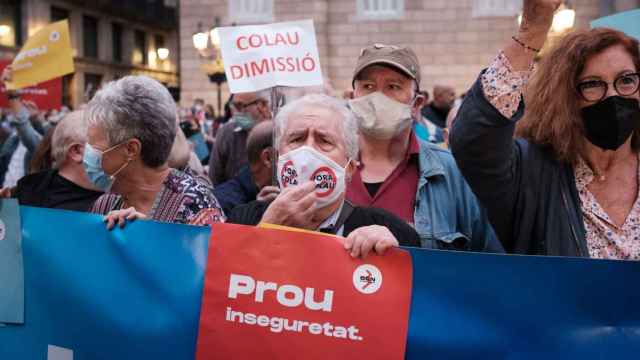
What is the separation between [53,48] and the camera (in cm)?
550

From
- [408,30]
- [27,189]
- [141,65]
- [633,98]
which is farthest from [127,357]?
[141,65]

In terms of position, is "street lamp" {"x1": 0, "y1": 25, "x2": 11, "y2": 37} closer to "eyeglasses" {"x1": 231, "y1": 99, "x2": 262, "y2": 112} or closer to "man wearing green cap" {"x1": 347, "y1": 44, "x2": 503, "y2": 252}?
"eyeglasses" {"x1": 231, "y1": 99, "x2": 262, "y2": 112}

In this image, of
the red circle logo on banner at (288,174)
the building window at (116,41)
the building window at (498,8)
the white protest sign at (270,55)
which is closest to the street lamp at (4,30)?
the building window at (116,41)

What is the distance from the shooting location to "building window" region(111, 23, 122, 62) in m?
39.2

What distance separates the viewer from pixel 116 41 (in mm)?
39688

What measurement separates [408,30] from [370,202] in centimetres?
1944

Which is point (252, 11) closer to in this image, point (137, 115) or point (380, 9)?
point (380, 9)

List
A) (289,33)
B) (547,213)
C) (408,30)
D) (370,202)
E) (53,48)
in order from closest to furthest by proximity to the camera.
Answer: (547,213)
(370,202)
(289,33)
(53,48)
(408,30)

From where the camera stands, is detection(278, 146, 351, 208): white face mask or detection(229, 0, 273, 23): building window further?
detection(229, 0, 273, 23): building window

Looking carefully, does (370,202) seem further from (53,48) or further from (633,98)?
(53,48)

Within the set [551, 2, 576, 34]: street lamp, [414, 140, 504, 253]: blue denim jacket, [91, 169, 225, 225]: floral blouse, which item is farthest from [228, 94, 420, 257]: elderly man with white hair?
[551, 2, 576, 34]: street lamp

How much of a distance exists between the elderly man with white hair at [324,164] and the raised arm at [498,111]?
1.13 feet

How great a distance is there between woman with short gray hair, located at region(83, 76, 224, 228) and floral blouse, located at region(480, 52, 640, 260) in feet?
3.98

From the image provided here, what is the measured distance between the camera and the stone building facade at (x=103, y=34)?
32.2 meters
